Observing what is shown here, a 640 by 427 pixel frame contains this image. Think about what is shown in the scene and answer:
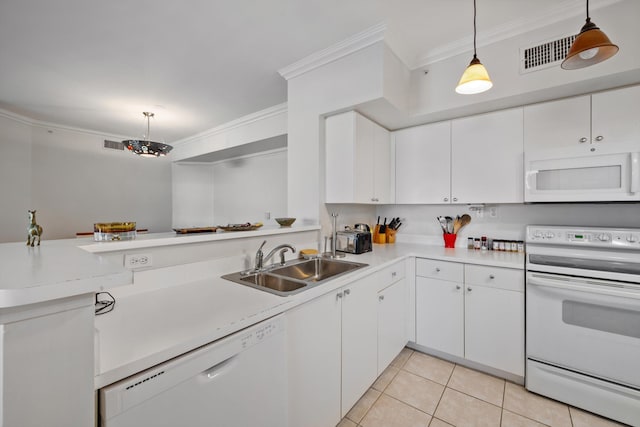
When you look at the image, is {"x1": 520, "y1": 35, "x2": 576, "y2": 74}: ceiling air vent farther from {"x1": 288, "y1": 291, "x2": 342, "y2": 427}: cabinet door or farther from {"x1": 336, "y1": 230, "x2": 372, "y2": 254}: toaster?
{"x1": 288, "y1": 291, "x2": 342, "y2": 427}: cabinet door

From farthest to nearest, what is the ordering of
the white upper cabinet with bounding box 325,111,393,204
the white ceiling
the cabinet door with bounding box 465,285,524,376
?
the white upper cabinet with bounding box 325,111,393,204 → the cabinet door with bounding box 465,285,524,376 → the white ceiling

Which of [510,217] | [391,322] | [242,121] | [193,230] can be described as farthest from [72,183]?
[510,217]

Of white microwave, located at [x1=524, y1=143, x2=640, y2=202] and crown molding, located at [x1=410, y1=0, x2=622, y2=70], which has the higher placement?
crown molding, located at [x1=410, y1=0, x2=622, y2=70]

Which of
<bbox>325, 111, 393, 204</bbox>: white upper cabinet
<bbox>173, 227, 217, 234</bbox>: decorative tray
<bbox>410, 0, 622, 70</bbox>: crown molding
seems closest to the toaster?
<bbox>325, 111, 393, 204</bbox>: white upper cabinet

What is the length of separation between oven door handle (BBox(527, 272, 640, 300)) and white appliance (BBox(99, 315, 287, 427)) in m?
1.72

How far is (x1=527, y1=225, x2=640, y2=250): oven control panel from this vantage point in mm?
1603

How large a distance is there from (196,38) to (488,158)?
2.56 meters

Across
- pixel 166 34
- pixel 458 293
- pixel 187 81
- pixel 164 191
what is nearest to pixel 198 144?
pixel 164 191

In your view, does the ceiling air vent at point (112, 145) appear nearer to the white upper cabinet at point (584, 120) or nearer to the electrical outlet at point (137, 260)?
the electrical outlet at point (137, 260)

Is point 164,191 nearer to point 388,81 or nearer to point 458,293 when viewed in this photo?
point 388,81

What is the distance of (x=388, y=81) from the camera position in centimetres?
207

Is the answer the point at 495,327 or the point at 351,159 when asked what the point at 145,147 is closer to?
the point at 351,159

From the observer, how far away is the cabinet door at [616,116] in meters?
1.74

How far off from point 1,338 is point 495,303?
238cm
